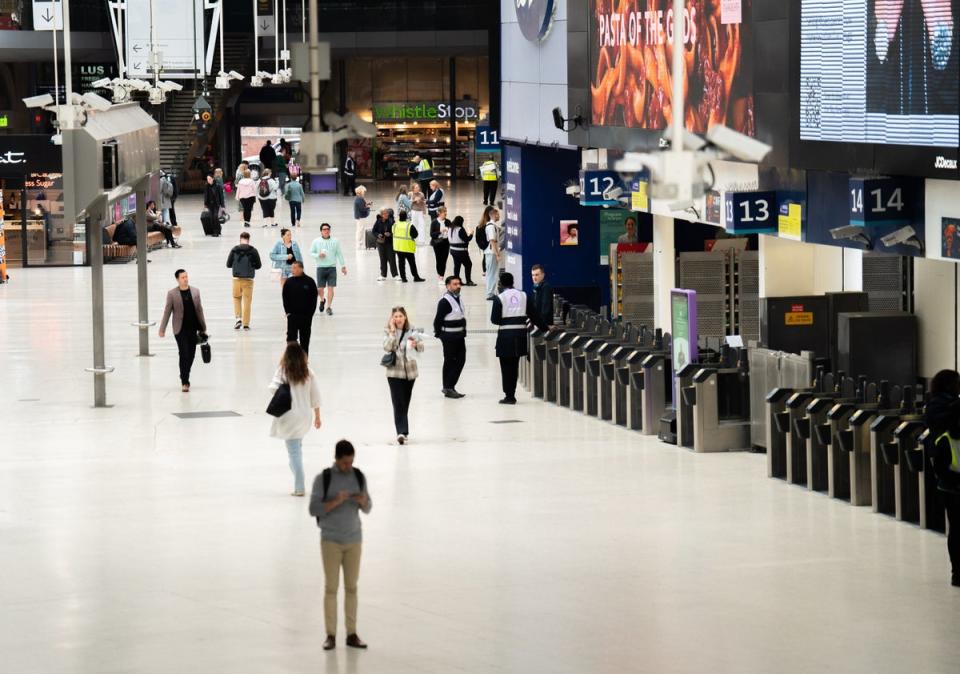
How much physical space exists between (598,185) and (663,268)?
1379 mm

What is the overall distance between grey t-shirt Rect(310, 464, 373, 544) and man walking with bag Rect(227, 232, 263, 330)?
1725cm

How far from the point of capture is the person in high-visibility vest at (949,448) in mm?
12523

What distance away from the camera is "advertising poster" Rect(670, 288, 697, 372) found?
60.8 feet

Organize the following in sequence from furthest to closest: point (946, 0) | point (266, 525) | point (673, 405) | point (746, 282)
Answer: point (746, 282) → point (673, 405) → point (266, 525) → point (946, 0)

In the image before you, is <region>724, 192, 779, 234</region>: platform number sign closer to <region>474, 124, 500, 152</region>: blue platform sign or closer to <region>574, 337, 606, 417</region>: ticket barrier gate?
<region>574, 337, 606, 417</region>: ticket barrier gate

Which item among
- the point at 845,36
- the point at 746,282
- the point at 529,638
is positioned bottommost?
the point at 529,638

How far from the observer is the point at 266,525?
1487cm

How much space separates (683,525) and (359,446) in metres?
5.19

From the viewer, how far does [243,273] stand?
94.2ft

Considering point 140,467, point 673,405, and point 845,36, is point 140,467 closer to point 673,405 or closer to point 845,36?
point 673,405

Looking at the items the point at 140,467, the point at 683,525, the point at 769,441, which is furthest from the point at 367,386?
the point at 683,525

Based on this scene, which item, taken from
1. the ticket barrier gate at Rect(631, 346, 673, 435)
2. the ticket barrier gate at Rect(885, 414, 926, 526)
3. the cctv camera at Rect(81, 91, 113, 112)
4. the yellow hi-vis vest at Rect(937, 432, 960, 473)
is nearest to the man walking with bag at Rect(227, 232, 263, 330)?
the cctv camera at Rect(81, 91, 113, 112)

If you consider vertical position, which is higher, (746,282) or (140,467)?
(746,282)

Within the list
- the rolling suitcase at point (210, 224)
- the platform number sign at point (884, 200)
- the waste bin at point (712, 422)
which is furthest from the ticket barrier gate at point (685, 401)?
the rolling suitcase at point (210, 224)
